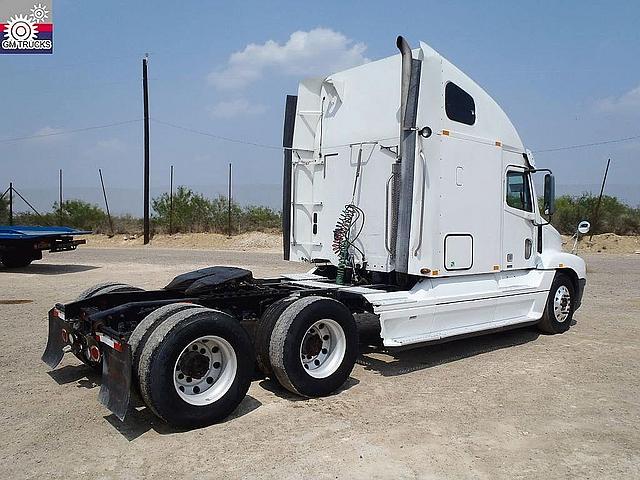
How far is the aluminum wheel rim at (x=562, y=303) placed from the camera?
9.10m

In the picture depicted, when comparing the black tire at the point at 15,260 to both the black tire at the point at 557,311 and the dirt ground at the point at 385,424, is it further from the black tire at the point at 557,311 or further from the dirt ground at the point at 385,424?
the black tire at the point at 557,311

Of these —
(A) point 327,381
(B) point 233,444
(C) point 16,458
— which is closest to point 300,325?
(A) point 327,381

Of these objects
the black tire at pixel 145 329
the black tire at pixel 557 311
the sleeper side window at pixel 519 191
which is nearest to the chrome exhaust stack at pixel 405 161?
the sleeper side window at pixel 519 191

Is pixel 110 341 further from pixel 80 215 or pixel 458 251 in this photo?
pixel 80 215

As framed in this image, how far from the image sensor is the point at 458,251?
755 cm

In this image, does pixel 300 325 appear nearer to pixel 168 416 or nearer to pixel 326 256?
pixel 168 416

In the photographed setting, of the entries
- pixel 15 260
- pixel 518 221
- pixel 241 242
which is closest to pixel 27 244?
pixel 15 260

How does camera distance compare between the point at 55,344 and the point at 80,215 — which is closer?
the point at 55,344

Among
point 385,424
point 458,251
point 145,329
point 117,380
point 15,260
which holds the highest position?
point 458,251

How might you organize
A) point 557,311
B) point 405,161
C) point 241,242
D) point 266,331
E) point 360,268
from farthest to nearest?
1. point 241,242
2. point 557,311
3. point 360,268
4. point 405,161
5. point 266,331

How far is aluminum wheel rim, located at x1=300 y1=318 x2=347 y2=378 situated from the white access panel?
194 cm

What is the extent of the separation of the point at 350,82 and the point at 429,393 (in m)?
4.29

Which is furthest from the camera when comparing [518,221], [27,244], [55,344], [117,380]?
[27,244]

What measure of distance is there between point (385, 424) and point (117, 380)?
2341 millimetres
